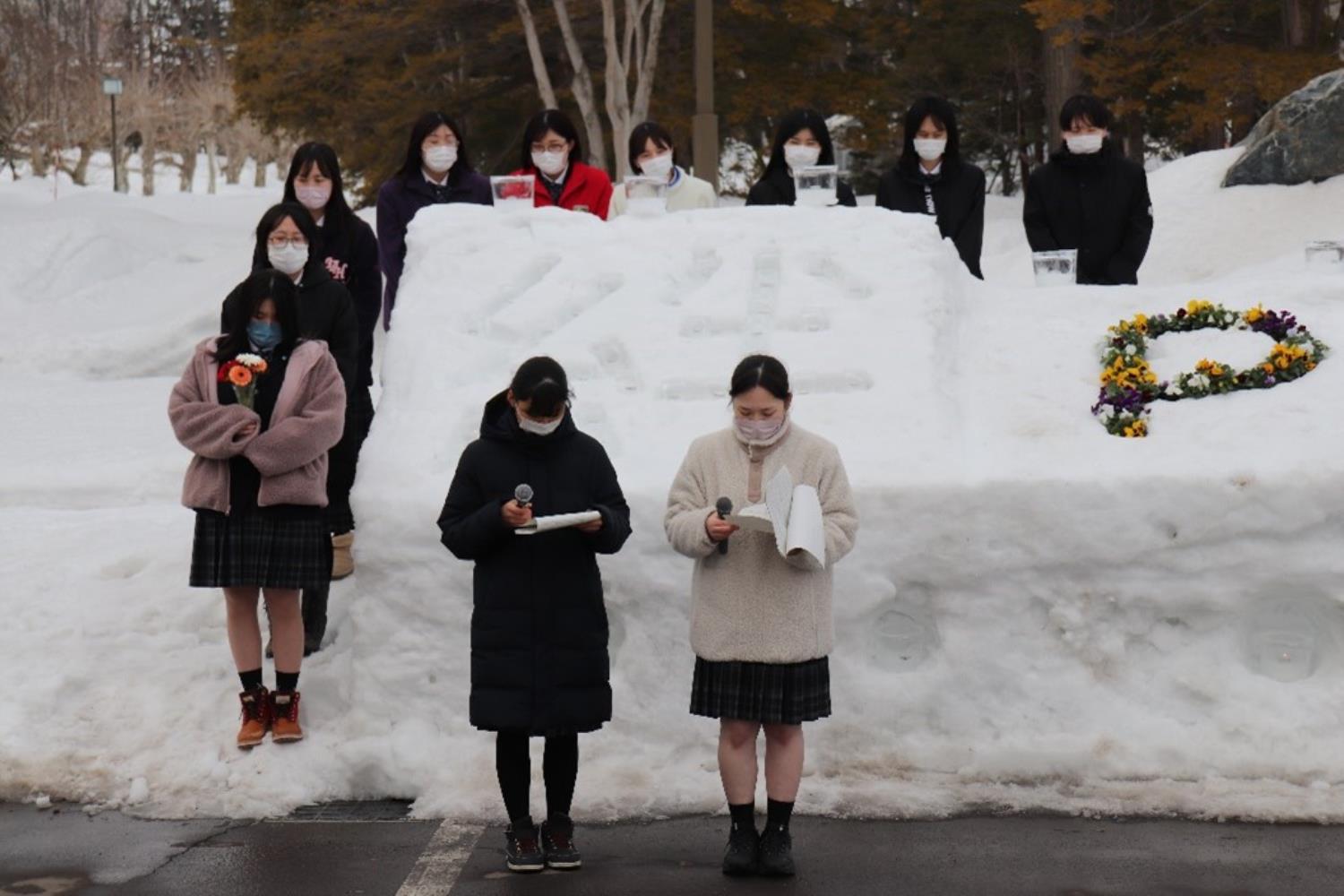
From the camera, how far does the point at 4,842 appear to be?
6.07 m

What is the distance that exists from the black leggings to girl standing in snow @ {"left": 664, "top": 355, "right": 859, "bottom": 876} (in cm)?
41

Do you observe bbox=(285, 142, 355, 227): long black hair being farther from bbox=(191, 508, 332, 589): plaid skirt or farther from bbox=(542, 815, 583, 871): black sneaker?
bbox=(542, 815, 583, 871): black sneaker

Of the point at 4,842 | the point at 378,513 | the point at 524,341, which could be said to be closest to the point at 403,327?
the point at 524,341

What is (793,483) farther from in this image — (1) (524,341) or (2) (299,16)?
(2) (299,16)

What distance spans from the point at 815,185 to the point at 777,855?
12.6 feet

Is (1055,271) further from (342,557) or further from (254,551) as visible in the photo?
(254,551)

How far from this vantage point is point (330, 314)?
7.49m

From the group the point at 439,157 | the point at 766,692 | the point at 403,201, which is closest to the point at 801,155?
the point at 439,157

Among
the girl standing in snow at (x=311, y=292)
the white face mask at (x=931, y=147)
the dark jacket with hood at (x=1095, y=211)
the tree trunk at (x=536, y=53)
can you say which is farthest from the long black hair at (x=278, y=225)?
the tree trunk at (x=536, y=53)

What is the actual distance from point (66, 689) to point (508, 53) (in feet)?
69.8

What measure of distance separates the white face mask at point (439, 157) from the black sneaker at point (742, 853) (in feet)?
13.2

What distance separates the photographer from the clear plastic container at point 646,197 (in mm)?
8719

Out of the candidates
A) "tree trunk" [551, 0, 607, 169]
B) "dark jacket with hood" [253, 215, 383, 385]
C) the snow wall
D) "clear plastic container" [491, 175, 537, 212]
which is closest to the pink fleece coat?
the snow wall

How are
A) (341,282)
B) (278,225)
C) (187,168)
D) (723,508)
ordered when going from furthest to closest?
(187,168) → (341,282) → (278,225) → (723,508)
